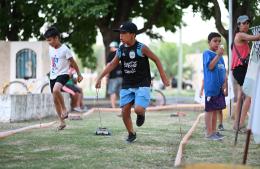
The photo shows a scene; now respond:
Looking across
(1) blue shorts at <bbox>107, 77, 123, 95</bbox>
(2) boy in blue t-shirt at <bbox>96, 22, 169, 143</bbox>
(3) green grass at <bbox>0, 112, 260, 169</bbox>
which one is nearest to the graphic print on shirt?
(3) green grass at <bbox>0, 112, 260, 169</bbox>

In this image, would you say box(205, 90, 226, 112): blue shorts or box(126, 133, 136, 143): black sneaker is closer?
box(126, 133, 136, 143): black sneaker

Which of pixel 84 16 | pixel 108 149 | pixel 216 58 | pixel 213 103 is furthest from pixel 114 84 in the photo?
pixel 108 149

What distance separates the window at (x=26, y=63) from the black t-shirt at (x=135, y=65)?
13.6m

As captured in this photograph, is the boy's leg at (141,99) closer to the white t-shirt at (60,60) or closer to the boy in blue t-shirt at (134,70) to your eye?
the boy in blue t-shirt at (134,70)

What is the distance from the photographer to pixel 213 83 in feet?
30.9

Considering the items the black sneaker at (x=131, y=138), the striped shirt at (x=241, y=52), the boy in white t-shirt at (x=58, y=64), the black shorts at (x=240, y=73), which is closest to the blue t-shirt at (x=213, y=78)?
the striped shirt at (x=241, y=52)

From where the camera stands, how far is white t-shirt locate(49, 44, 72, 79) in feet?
34.9

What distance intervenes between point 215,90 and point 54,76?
295 centimetres

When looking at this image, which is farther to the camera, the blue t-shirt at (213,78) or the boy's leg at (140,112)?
the blue t-shirt at (213,78)

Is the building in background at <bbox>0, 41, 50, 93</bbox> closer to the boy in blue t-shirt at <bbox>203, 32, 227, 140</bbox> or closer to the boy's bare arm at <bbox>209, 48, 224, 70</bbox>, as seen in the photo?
the boy in blue t-shirt at <bbox>203, 32, 227, 140</bbox>

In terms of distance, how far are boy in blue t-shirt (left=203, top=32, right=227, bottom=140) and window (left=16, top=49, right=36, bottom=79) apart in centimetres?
1338

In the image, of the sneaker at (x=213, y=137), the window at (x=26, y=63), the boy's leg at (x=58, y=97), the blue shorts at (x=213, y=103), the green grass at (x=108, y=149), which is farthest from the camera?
the window at (x=26, y=63)

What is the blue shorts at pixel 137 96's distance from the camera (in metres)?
8.78

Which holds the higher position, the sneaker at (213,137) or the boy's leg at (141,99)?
the boy's leg at (141,99)
